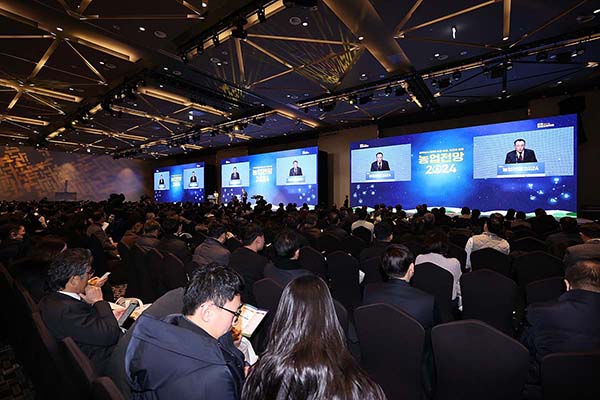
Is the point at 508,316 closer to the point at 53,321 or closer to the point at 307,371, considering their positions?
the point at 307,371

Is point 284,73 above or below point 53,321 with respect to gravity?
above

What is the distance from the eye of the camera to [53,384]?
5.23 feet

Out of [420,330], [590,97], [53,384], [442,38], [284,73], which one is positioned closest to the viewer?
[53,384]

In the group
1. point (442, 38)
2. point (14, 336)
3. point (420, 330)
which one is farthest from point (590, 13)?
point (14, 336)

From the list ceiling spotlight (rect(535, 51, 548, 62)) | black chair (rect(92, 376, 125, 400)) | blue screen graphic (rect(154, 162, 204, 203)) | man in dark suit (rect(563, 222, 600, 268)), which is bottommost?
man in dark suit (rect(563, 222, 600, 268))

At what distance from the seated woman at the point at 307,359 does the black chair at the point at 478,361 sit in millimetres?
883

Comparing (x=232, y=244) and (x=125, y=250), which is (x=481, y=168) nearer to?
(x=232, y=244)

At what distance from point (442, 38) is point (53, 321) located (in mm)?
7884

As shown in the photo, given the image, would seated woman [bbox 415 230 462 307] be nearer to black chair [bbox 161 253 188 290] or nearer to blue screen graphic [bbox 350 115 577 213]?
black chair [bbox 161 253 188 290]

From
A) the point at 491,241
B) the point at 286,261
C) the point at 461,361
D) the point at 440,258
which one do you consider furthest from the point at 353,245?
the point at 461,361

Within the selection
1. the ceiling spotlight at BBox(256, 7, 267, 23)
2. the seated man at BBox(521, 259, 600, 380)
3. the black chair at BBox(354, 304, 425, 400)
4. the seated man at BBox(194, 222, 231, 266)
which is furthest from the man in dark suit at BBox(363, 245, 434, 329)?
the ceiling spotlight at BBox(256, 7, 267, 23)

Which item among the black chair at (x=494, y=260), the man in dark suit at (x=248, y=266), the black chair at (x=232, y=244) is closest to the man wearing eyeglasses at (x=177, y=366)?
the man in dark suit at (x=248, y=266)

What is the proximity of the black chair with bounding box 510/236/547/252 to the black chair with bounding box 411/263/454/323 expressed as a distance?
7.88 feet

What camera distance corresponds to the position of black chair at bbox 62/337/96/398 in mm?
1116
